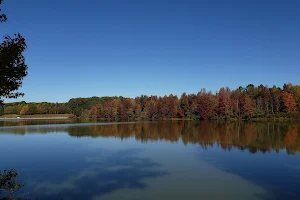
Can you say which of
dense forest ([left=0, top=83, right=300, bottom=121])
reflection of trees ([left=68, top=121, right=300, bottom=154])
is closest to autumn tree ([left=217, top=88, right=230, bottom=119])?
dense forest ([left=0, top=83, right=300, bottom=121])

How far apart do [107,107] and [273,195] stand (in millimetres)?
104130

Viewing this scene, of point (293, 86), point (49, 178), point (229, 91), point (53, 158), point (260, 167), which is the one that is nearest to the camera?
point (49, 178)

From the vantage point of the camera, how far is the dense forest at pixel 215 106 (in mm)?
76188

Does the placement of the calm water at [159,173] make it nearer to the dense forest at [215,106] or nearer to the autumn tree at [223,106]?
the dense forest at [215,106]

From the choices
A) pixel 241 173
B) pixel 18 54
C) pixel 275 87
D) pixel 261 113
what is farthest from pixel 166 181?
pixel 275 87

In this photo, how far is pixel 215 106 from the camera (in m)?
84.1

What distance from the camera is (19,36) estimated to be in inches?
282

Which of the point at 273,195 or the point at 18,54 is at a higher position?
the point at 18,54

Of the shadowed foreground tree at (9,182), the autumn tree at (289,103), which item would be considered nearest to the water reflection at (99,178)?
the shadowed foreground tree at (9,182)

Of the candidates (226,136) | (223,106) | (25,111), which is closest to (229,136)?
(226,136)

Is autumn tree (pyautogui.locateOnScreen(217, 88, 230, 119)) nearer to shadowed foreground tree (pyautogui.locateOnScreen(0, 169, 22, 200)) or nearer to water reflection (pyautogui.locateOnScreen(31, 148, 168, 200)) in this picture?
water reflection (pyautogui.locateOnScreen(31, 148, 168, 200))

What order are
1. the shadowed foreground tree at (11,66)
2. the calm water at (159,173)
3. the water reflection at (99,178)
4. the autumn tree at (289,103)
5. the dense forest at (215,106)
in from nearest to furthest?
the shadowed foreground tree at (11,66)
the calm water at (159,173)
the water reflection at (99,178)
the autumn tree at (289,103)
the dense forest at (215,106)

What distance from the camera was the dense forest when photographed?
250ft

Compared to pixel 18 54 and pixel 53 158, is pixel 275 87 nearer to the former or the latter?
pixel 53 158
